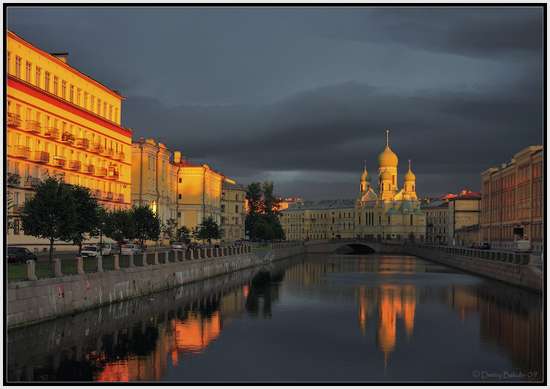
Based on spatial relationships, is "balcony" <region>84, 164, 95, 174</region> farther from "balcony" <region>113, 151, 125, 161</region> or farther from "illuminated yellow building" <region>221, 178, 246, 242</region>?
"illuminated yellow building" <region>221, 178, 246, 242</region>

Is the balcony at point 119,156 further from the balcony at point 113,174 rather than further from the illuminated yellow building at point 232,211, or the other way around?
the illuminated yellow building at point 232,211

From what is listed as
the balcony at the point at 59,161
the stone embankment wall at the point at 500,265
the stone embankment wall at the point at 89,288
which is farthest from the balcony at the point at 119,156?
the stone embankment wall at the point at 500,265

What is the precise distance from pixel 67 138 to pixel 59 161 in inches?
112

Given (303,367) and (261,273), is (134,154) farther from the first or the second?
(303,367)

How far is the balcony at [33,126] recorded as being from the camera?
7300 cm

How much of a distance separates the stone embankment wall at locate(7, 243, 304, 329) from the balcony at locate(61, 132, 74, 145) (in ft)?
62.3

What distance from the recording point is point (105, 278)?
1953 inches

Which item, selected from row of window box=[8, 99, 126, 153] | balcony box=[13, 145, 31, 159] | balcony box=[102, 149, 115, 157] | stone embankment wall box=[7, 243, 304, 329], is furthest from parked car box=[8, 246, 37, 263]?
balcony box=[102, 149, 115, 157]

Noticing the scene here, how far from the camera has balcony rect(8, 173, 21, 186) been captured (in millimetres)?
70062

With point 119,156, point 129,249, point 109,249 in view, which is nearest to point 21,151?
point 109,249

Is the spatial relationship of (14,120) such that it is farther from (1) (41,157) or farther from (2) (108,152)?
(2) (108,152)

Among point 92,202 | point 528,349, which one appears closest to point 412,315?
point 528,349

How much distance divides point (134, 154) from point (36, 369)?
82.6 metres

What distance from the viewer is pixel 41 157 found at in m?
75.6
